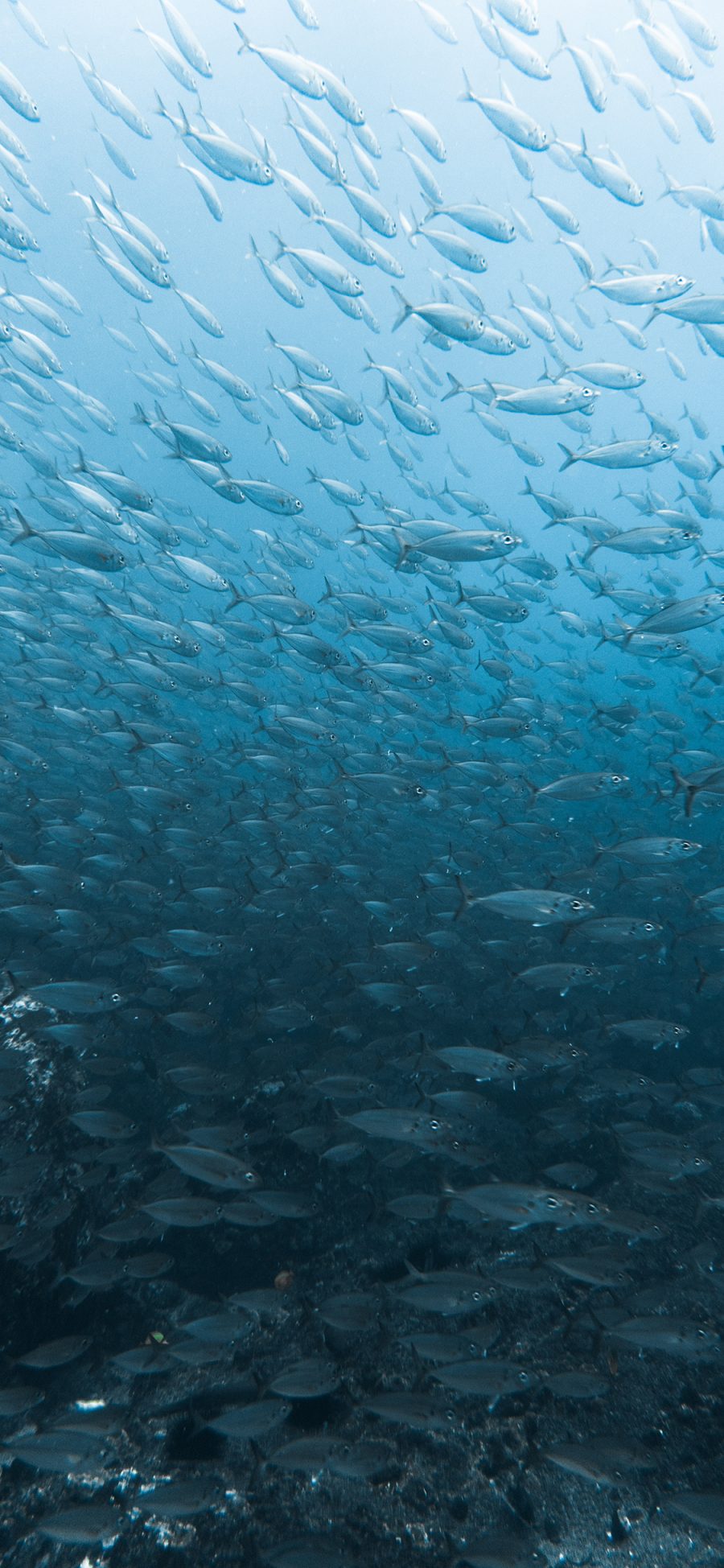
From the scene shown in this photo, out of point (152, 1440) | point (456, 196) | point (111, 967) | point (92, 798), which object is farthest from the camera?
point (456, 196)

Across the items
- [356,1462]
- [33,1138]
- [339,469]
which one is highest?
[356,1462]

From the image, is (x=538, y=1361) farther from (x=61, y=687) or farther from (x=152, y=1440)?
(x=61, y=687)

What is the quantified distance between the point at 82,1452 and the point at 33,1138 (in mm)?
2340

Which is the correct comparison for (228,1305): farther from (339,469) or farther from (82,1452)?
(339,469)

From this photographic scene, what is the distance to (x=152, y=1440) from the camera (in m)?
3.05

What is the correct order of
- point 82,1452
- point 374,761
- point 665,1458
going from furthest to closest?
point 374,761
point 665,1458
point 82,1452

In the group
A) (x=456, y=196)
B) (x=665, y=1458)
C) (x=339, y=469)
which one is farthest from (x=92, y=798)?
(x=339, y=469)

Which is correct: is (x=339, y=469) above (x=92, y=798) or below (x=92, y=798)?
below

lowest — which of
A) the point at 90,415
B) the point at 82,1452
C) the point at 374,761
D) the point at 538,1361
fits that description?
the point at 374,761

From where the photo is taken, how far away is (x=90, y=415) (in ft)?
39.2

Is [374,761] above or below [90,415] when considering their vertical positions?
below

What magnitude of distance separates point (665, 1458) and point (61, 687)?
9.90m

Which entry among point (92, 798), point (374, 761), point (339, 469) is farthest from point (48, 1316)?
point (339, 469)

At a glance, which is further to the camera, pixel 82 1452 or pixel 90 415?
pixel 90 415
